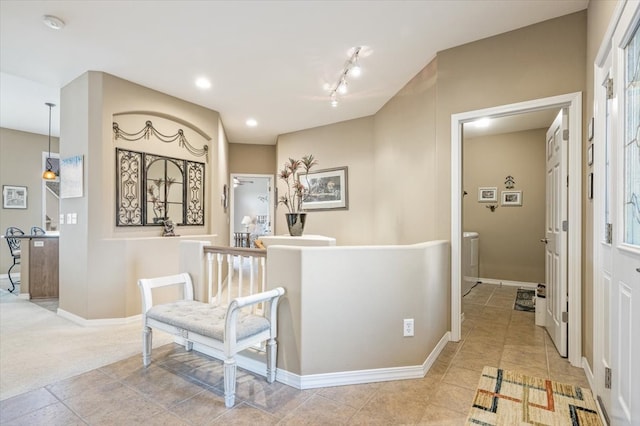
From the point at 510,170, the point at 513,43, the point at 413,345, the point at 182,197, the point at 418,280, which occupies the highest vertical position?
the point at 513,43

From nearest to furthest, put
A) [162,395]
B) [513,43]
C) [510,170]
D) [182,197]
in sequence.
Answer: [162,395]
[513,43]
[182,197]
[510,170]

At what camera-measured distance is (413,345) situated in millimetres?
2236

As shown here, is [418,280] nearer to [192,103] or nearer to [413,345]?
[413,345]

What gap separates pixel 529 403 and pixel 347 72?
3.33 metres

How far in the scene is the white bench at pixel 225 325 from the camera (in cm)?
187

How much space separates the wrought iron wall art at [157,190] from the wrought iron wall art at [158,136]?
165 millimetres

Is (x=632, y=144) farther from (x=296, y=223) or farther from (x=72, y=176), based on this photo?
(x=72, y=176)

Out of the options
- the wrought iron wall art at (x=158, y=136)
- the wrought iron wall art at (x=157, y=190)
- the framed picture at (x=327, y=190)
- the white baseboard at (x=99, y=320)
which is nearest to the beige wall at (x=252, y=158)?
the framed picture at (x=327, y=190)

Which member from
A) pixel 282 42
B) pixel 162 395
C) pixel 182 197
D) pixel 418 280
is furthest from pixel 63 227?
pixel 418 280

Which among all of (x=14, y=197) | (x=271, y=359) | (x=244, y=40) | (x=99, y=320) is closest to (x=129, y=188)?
(x=99, y=320)

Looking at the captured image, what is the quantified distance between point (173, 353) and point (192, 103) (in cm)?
326

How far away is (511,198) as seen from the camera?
542cm

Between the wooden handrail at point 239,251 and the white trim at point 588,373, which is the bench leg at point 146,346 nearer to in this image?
the wooden handrail at point 239,251

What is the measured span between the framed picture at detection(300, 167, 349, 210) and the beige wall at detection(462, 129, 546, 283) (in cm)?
209
